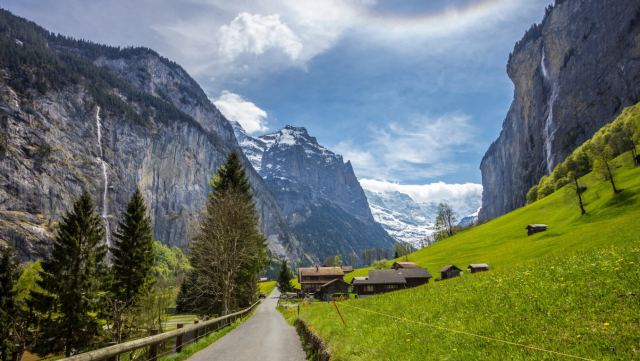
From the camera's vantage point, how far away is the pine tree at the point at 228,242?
37406 millimetres

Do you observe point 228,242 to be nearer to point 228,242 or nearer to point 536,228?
point 228,242

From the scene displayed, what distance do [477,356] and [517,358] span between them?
979mm

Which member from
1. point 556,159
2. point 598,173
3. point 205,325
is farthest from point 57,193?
point 556,159

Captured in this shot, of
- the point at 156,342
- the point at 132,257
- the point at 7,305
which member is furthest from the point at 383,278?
the point at 156,342

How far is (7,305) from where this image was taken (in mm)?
40031

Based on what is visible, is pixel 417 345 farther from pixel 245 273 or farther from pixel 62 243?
pixel 62 243

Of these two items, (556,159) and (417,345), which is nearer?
(417,345)

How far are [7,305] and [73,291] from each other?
657cm

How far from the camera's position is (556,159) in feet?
627

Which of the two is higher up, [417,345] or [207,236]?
[207,236]

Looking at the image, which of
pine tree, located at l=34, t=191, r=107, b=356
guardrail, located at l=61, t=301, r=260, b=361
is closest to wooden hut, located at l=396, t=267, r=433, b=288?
pine tree, located at l=34, t=191, r=107, b=356

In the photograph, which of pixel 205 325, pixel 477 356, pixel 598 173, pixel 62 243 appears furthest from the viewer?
pixel 598 173

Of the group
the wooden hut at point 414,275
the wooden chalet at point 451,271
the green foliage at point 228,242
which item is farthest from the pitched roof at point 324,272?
the green foliage at point 228,242

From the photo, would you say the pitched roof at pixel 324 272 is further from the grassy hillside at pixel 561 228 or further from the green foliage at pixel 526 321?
the green foliage at pixel 526 321
